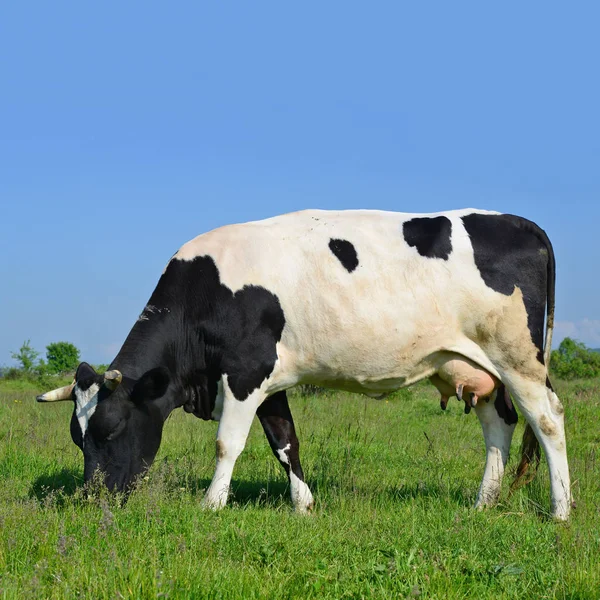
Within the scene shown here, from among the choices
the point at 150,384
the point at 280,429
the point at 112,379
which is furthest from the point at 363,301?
the point at 112,379

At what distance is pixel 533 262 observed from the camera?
24.0ft

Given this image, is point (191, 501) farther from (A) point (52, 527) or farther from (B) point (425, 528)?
(B) point (425, 528)

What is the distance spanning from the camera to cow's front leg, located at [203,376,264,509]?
679 centimetres

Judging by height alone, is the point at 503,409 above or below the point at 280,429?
above

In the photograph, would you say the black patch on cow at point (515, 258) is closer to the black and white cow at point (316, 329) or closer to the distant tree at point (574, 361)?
the black and white cow at point (316, 329)

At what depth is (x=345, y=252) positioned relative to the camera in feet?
23.0

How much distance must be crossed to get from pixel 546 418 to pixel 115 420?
152 inches

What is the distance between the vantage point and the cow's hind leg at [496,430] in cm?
759

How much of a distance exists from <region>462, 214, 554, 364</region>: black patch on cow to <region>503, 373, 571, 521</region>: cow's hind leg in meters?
0.29

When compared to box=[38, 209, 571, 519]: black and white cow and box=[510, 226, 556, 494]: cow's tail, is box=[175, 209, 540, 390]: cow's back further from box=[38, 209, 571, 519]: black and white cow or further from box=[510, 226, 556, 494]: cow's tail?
box=[510, 226, 556, 494]: cow's tail

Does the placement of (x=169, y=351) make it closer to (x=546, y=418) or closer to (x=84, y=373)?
(x=84, y=373)

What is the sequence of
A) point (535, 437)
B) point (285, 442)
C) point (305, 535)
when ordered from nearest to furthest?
point (305, 535) → point (285, 442) → point (535, 437)

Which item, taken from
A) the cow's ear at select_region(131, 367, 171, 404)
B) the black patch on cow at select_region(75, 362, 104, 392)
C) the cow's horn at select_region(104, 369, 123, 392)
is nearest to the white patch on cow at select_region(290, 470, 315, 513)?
the cow's ear at select_region(131, 367, 171, 404)

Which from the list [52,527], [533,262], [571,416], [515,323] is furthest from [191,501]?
[571,416]
